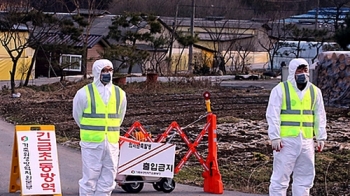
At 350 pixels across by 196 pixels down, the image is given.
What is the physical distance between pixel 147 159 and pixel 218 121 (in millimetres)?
9437

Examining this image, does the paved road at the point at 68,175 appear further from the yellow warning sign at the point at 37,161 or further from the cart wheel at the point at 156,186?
the yellow warning sign at the point at 37,161

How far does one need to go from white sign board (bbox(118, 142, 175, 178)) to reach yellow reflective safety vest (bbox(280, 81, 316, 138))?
7.47 ft

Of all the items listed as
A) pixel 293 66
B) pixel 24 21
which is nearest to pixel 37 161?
pixel 293 66

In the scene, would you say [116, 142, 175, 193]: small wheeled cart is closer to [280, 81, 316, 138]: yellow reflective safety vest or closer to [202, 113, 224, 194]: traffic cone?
[202, 113, 224, 194]: traffic cone

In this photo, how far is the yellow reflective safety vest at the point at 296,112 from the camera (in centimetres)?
846

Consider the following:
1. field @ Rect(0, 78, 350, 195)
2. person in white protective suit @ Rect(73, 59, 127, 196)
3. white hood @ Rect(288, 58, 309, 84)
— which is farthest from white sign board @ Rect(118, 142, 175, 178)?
white hood @ Rect(288, 58, 309, 84)

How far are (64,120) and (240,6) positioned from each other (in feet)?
198

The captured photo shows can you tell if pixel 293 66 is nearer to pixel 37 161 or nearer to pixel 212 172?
pixel 212 172

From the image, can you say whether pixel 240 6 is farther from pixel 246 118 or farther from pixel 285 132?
pixel 285 132

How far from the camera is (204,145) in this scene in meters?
15.1

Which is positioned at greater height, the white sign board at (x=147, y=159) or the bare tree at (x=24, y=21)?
the bare tree at (x=24, y=21)

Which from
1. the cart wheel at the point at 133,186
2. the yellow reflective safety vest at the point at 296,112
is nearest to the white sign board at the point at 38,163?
the cart wheel at the point at 133,186

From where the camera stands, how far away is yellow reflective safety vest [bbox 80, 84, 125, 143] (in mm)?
8453

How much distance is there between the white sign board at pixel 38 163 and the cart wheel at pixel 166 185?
65.5 inches
